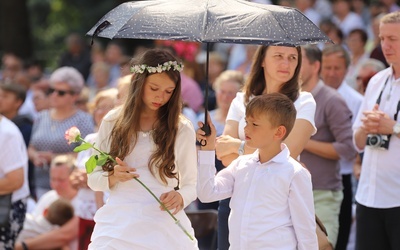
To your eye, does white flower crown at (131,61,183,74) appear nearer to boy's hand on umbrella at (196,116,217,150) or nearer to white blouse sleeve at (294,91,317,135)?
boy's hand on umbrella at (196,116,217,150)

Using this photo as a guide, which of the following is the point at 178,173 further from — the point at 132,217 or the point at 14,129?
the point at 14,129

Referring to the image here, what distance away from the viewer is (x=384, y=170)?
652cm

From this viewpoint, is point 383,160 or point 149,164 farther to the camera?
point 383,160

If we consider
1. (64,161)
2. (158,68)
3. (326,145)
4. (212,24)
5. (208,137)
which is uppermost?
(212,24)

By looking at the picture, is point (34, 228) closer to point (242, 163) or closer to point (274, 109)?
point (242, 163)

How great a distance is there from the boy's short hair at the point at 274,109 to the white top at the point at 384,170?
148 centimetres

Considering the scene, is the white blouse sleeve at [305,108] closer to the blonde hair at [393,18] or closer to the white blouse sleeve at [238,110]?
the white blouse sleeve at [238,110]

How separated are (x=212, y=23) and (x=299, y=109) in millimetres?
1105

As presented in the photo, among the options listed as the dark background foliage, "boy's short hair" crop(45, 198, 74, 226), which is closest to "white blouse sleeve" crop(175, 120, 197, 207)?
"boy's short hair" crop(45, 198, 74, 226)

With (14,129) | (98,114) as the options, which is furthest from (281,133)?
(14,129)

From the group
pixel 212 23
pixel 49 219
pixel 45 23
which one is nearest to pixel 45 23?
pixel 45 23

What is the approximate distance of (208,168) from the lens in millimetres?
5301

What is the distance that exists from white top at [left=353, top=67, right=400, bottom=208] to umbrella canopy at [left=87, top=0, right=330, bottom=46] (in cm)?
143

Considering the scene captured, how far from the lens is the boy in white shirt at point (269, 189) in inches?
204
